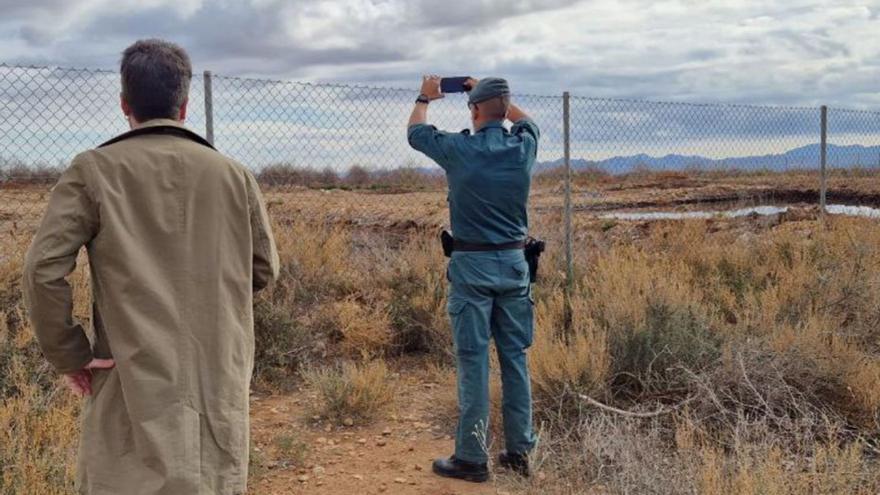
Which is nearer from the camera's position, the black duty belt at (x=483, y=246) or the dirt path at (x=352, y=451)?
the black duty belt at (x=483, y=246)

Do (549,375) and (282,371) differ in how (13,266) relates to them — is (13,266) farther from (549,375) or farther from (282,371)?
(549,375)

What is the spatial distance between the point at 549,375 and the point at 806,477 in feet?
6.49

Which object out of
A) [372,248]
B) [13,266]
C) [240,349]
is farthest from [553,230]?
[240,349]

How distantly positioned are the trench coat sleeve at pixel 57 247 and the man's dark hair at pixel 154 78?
237mm

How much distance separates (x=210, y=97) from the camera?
6312 millimetres

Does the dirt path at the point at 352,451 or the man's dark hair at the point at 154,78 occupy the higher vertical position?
the man's dark hair at the point at 154,78

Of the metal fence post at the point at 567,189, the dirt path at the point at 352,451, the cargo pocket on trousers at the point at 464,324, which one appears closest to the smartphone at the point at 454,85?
the cargo pocket on trousers at the point at 464,324

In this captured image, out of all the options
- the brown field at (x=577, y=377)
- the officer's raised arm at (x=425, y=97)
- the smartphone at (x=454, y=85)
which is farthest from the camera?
the smartphone at (x=454, y=85)

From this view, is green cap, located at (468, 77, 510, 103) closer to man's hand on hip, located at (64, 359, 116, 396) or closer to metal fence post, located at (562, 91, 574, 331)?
man's hand on hip, located at (64, 359, 116, 396)

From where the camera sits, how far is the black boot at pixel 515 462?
4.42 meters

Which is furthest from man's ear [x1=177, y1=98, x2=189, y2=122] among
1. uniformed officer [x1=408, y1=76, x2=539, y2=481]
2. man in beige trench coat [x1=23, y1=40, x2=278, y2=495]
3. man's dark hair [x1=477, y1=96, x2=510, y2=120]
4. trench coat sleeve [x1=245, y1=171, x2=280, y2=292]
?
man's dark hair [x1=477, y1=96, x2=510, y2=120]

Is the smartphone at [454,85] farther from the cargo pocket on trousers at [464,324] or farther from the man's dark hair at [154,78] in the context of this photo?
the man's dark hair at [154,78]

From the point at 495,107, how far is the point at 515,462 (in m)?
1.91

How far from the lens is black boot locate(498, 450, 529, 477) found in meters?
4.42
